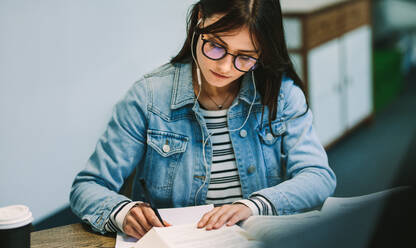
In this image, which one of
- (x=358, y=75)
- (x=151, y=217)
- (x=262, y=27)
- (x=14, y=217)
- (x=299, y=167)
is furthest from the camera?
(x=358, y=75)

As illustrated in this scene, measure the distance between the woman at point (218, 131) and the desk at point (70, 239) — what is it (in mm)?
51

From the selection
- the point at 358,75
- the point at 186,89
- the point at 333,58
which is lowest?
the point at 358,75

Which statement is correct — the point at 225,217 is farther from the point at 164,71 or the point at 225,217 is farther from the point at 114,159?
the point at 164,71

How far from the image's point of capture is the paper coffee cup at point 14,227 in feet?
2.87

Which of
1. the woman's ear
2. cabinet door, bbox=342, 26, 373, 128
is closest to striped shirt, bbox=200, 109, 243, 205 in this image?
the woman's ear

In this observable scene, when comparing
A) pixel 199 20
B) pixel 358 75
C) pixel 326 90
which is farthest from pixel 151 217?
pixel 358 75

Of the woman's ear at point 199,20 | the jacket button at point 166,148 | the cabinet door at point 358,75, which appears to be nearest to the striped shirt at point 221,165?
the jacket button at point 166,148

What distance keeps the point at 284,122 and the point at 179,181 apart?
0.31m

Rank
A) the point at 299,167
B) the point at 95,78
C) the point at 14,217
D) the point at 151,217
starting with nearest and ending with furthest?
the point at 14,217 → the point at 151,217 → the point at 299,167 → the point at 95,78

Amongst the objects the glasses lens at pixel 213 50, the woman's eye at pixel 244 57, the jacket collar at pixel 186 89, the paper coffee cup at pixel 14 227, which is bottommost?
the paper coffee cup at pixel 14 227

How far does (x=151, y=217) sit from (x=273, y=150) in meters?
0.45

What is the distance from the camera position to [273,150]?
1.37 metres

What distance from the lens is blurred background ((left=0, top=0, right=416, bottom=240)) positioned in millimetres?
2240

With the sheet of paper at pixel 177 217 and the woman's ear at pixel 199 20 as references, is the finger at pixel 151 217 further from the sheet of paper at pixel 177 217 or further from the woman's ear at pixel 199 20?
the woman's ear at pixel 199 20
